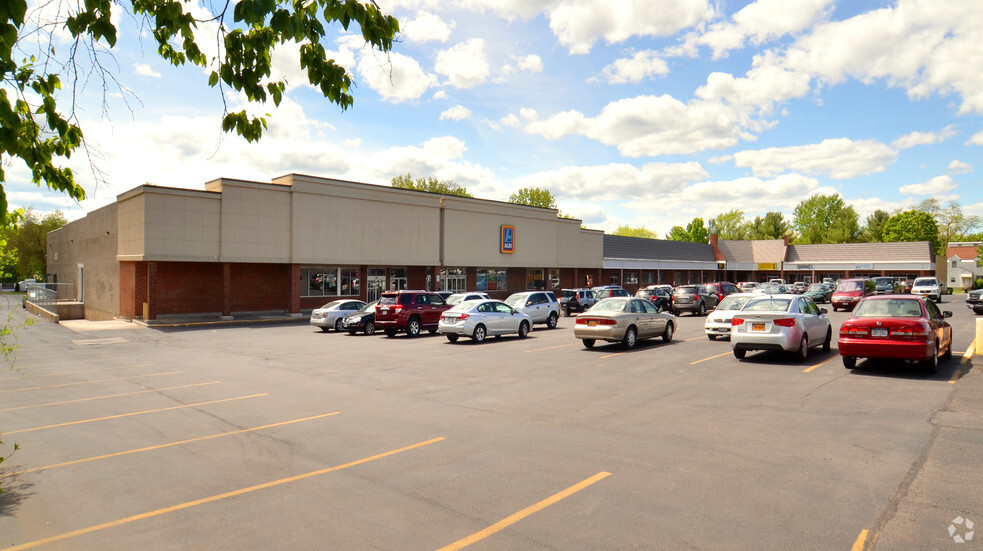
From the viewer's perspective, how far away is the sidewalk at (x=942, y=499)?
458cm

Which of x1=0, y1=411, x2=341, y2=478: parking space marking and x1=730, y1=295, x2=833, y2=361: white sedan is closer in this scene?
x1=0, y1=411, x2=341, y2=478: parking space marking

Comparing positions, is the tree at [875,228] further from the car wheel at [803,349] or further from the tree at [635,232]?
the car wheel at [803,349]

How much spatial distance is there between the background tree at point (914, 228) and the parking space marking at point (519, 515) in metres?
116

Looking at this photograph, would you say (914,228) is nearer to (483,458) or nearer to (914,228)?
(914,228)

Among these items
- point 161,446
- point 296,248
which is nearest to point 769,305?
point 161,446

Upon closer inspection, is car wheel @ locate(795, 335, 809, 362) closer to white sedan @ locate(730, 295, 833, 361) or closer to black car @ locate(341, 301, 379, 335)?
white sedan @ locate(730, 295, 833, 361)

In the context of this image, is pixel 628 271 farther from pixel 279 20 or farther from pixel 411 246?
pixel 279 20

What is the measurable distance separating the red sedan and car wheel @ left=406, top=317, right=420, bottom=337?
14958mm

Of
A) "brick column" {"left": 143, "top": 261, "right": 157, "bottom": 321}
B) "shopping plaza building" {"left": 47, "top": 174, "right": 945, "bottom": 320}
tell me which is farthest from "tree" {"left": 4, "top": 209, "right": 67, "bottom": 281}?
"brick column" {"left": 143, "top": 261, "right": 157, "bottom": 321}

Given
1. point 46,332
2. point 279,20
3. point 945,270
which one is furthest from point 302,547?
point 945,270

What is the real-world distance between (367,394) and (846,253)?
8060 cm

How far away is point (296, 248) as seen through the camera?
3256 centimetres

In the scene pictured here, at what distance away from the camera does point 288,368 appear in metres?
14.5

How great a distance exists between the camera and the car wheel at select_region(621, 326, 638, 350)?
17.3 meters
